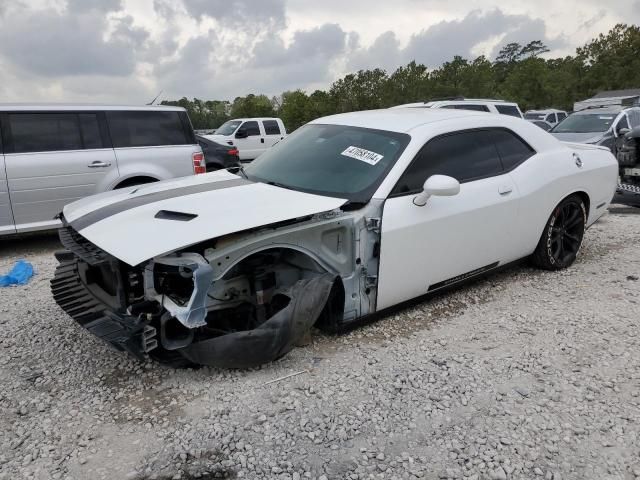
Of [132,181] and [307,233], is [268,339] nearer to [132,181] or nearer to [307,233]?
[307,233]

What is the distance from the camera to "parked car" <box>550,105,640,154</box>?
447 inches

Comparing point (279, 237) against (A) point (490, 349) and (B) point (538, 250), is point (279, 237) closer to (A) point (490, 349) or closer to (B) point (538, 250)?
(A) point (490, 349)

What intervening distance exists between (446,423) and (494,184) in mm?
2149

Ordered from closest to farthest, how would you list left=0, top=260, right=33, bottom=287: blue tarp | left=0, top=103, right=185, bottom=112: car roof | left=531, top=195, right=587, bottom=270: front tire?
left=531, top=195, right=587, bottom=270: front tire < left=0, top=260, right=33, bottom=287: blue tarp < left=0, top=103, right=185, bottom=112: car roof

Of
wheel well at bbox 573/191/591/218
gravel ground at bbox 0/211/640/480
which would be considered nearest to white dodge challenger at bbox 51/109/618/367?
gravel ground at bbox 0/211/640/480

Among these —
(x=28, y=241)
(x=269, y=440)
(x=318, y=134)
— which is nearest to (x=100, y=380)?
(x=269, y=440)

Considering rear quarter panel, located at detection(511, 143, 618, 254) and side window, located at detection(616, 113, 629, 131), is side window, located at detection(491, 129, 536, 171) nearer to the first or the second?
rear quarter panel, located at detection(511, 143, 618, 254)

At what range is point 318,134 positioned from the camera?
4.28m

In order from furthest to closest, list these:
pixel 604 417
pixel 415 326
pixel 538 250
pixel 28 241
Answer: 1. pixel 28 241
2. pixel 538 250
3. pixel 415 326
4. pixel 604 417

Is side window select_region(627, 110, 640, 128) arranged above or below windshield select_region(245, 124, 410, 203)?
below

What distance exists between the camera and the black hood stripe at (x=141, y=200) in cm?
325

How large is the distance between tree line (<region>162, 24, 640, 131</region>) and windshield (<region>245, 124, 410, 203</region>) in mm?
23543

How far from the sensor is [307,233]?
127 inches

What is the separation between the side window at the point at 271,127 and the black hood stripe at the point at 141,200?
46.3 ft
